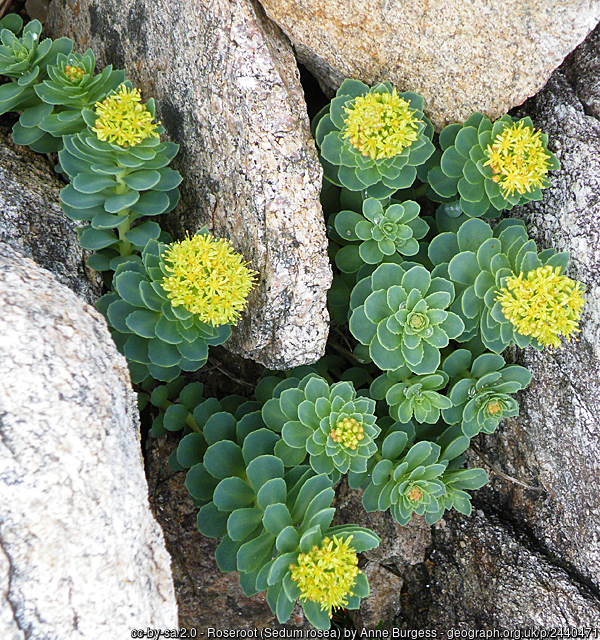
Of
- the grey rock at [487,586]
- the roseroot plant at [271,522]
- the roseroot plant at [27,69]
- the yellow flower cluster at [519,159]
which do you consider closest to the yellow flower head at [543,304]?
the yellow flower cluster at [519,159]

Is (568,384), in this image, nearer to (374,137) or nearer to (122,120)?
(374,137)

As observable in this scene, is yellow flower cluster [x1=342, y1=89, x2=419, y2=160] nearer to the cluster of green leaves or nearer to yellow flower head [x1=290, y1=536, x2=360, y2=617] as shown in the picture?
the cluster of green leaves

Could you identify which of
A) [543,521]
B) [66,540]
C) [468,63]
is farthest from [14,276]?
[543,521]

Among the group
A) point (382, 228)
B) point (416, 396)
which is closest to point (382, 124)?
point (382, 228)

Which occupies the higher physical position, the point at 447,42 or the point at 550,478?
the point at 447,42

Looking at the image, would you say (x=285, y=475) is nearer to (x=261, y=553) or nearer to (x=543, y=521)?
(x=261, y=553)

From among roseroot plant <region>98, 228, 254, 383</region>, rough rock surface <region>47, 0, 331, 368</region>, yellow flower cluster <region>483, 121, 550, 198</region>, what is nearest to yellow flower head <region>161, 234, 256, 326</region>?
roseroot plant <region>98, 228, 254, 383</region>

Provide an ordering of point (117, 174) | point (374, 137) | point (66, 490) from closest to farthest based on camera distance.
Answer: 1. point (66, 490)
2. point (117, 174)
3. point (374, 137)
